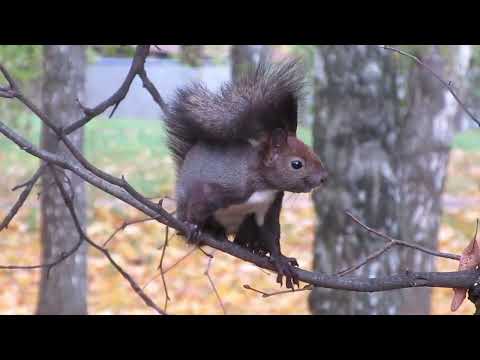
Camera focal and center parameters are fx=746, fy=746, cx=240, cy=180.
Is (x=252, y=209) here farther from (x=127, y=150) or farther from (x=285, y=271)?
(x=127, y=150)

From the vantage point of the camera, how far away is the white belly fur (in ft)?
7.11

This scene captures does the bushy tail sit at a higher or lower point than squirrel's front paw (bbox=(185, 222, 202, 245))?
higher

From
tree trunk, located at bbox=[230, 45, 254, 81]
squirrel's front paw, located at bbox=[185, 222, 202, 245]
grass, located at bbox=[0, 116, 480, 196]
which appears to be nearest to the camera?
squirrel's front paw, located at bbox=[185, 222, 202, 245]

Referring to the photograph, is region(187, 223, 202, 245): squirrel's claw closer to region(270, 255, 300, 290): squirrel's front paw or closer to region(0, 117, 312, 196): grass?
region(270, 255, 300, 290): squirrel's front paw

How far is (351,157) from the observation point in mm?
3803

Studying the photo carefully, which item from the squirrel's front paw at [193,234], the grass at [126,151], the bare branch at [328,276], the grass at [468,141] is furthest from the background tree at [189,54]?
the grass at [468,141]

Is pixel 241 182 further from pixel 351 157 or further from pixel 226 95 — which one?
pixel 351 157

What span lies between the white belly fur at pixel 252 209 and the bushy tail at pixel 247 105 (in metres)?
0.18

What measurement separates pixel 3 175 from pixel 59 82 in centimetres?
534

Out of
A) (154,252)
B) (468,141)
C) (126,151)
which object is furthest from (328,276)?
(468,141)

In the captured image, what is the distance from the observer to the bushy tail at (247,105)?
2.13 metres

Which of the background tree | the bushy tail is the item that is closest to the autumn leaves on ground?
the background tree

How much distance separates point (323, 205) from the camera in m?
3.97

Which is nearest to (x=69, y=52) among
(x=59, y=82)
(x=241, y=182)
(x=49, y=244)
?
(x=59, y=82)
